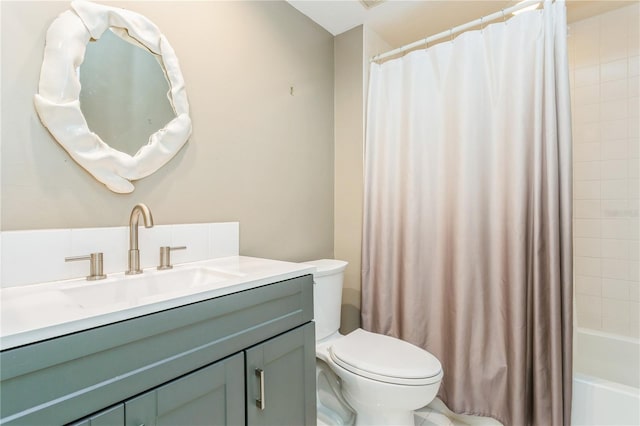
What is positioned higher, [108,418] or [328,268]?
[328,268]

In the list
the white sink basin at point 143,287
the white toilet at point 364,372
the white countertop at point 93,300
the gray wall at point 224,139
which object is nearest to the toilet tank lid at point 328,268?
the white toilet at point 364,372

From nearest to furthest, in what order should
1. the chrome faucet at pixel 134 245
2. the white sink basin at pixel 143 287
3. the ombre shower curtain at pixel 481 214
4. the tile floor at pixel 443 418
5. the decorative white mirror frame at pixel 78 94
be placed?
the white sink basin at pixel 143 287 < the decorative white mirror frame at pixel 78 94 < the chrome faucet at pixel 134 245 < the ombre shower curtain at pixel 481 214 < the tile floor at pixel 443 418

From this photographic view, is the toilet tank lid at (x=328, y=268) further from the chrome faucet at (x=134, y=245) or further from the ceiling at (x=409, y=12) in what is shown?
the ceiling at (x=409, y=12)

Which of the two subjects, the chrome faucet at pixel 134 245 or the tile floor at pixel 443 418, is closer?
the chrome faucet at pixel 134 245

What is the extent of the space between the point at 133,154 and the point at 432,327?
1.63 m

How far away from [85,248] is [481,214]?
1.67 metres

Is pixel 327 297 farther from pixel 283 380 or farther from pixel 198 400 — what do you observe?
pixel 198 400

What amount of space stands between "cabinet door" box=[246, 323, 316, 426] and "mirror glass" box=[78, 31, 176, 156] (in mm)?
888

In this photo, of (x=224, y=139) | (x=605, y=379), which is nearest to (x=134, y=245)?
(x=224, y=139)

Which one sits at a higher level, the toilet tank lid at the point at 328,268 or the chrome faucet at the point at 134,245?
the chrome faucet at the point at 134,245

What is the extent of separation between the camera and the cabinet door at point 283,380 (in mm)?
970

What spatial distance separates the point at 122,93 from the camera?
3.86 ft

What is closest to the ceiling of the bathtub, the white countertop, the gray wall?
the gray wall

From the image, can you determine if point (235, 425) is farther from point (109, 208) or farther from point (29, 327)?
point (109, 208)
